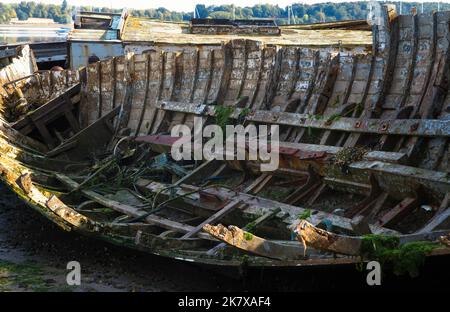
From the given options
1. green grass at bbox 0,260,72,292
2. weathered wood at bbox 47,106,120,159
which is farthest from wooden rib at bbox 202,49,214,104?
green grass at bbox 0,260,72,292

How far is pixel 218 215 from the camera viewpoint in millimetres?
8883

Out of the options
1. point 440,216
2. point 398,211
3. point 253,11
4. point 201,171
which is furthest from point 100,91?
point 253,11

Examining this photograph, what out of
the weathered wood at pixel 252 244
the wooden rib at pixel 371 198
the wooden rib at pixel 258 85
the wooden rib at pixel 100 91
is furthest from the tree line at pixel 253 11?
the weathered wood at pixel 252 244

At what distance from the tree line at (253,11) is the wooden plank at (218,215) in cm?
8290

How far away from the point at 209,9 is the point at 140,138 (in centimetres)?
10562

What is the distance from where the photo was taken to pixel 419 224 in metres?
7.62

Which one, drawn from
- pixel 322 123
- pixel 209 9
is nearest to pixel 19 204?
pixel 322 123

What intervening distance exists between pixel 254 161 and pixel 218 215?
1.43 metres

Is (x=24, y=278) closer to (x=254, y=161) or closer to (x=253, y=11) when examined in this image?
(x=254, y=161)

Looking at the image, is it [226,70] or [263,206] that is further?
[226,70]

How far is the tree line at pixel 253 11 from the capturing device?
105m

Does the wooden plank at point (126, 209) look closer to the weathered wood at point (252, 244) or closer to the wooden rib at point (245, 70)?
the weathered wood at point (252, 244)
